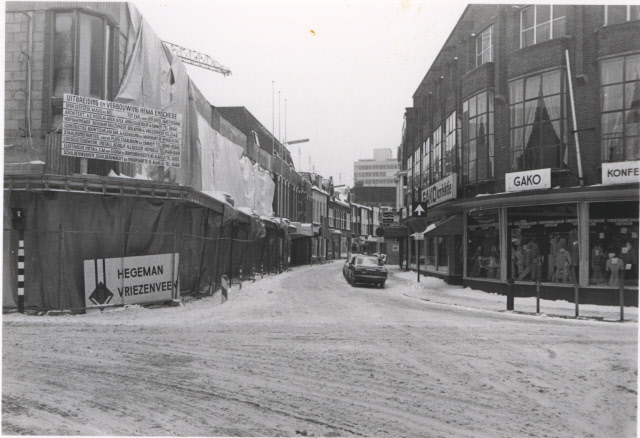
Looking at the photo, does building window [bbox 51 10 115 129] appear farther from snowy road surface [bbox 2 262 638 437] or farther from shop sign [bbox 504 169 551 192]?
shop sign [bbox 504 169 551 192]

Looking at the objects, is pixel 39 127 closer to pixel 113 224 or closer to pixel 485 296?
pixel 113 224

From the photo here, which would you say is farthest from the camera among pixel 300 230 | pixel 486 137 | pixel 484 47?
pixel 300 230

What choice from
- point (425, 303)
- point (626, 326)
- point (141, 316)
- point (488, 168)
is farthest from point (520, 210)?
point (141, 316)

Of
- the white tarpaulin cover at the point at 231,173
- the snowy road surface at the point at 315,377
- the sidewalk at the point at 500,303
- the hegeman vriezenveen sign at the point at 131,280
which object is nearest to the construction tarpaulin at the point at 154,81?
the white tarpaulin cover at the point at 231,173

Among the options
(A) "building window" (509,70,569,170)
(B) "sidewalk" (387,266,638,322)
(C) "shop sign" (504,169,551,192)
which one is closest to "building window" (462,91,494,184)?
(A) "building window" (509,70,569,170)

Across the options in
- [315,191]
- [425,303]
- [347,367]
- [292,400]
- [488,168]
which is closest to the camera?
[292,400]

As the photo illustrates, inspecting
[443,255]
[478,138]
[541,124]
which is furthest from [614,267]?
[443,255]

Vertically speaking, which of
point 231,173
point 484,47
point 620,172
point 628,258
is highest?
point 484,47

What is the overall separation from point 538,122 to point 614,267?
5732mm

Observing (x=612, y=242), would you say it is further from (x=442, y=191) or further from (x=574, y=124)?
(x=442, y=191)

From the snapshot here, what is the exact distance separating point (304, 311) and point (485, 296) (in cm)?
842

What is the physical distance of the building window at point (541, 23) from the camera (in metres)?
18.6

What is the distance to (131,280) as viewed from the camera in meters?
14.1

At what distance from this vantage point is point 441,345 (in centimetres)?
973
